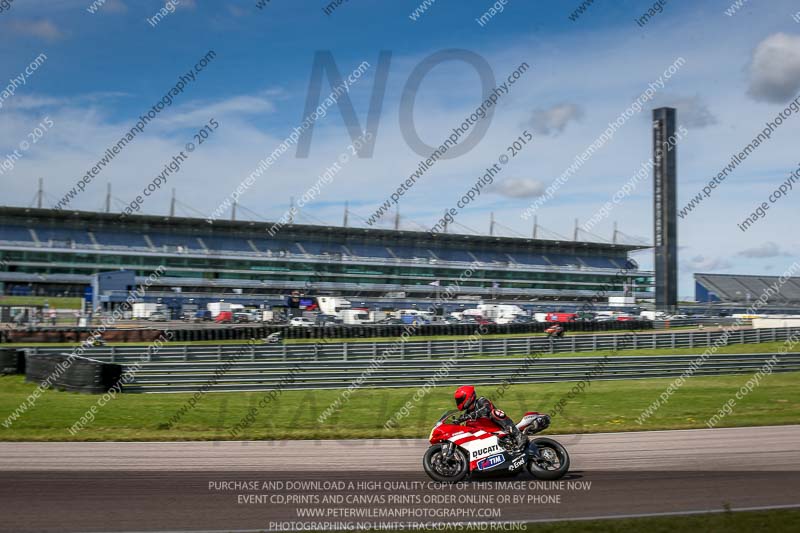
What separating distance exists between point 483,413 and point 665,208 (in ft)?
213

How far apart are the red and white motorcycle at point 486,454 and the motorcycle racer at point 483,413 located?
0.26 ft

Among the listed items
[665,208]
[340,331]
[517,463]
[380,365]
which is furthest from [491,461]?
[665,208]

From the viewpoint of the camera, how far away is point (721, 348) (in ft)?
110

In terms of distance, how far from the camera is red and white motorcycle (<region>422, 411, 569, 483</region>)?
949cm

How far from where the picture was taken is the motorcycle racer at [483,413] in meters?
9.51

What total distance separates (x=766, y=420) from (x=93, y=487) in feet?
44.9

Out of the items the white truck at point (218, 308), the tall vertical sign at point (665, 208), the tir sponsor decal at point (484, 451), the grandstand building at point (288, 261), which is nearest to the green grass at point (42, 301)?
the grandstand building at point (288, 261)

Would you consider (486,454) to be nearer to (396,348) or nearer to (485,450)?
(485,450)

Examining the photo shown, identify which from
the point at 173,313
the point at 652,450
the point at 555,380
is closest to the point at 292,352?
the point at 555,380

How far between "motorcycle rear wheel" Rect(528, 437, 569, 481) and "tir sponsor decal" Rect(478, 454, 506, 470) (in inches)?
15.9

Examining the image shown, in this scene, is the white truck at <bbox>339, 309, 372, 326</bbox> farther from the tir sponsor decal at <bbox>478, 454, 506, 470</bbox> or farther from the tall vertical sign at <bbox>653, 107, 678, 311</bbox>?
the tir sponsor decal at <bbox>478, 454, 506, 470</bbox>

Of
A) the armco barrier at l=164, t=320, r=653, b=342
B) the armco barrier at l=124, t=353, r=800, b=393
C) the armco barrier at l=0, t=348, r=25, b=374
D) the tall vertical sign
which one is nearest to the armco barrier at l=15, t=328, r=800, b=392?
the armco barrier at l=124, t=353, r=800, b=393

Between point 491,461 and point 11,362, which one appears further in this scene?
point 11,362

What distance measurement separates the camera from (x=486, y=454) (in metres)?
9.52
